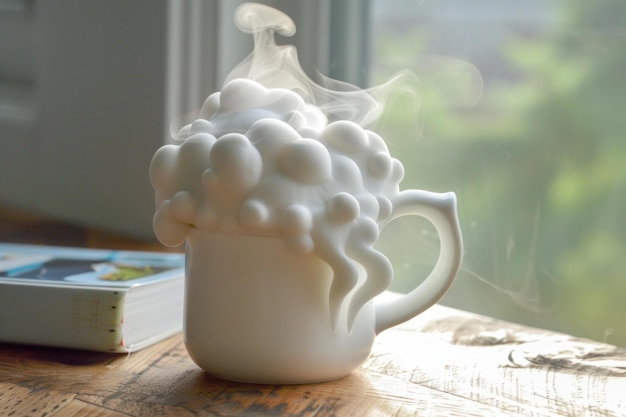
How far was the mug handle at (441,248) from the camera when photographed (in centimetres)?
56

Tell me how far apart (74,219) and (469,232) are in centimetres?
65

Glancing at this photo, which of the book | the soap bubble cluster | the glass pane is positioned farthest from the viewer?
the glass pane

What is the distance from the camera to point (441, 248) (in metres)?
0.57

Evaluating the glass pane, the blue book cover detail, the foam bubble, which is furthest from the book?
the glass pane

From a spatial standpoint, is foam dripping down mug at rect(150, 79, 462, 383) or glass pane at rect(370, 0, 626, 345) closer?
foam dripping down mug at rect(150, 79, 462, 383)

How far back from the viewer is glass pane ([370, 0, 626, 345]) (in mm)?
868

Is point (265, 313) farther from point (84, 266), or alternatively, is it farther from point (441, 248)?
point (84, 266)

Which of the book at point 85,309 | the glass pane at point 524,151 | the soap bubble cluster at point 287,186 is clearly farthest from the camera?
the glass pane at point 524,151

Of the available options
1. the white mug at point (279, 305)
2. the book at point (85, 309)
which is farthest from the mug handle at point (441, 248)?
the book at point (85, 309)

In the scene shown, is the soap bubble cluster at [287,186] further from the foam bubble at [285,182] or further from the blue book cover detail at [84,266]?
the blue book cover detail at [84,266]

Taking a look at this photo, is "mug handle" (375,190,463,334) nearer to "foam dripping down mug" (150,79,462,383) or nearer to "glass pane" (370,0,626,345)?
"foam dripping down mug" (150,79,462,383)

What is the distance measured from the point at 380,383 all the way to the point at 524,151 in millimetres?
430

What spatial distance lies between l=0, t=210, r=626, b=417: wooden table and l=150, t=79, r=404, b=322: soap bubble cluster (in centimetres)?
7

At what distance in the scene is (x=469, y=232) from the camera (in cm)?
95
